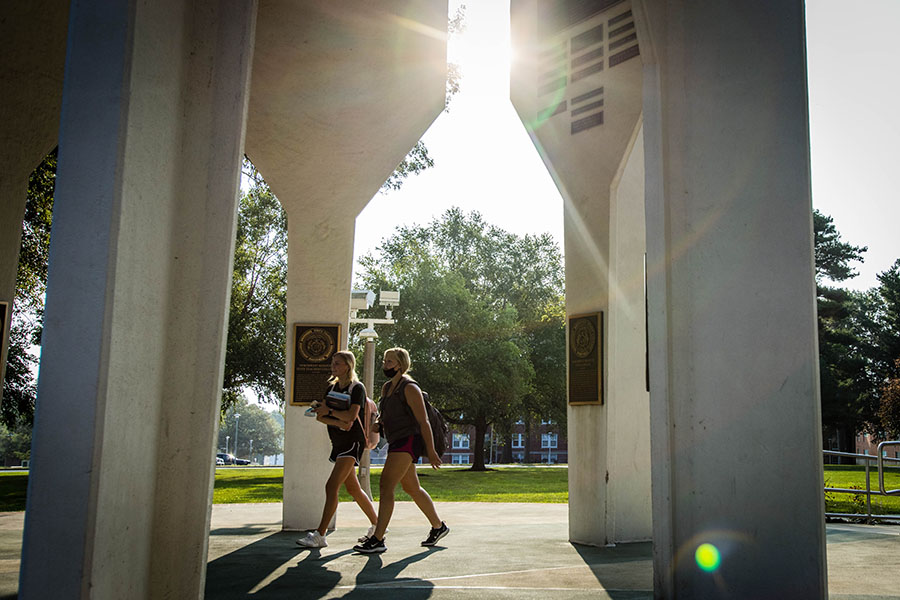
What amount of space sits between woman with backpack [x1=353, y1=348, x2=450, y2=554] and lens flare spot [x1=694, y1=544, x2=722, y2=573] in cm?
357

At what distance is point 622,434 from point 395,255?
37879 mm

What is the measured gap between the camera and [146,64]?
12.9ft

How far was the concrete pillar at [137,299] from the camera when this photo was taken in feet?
11.2

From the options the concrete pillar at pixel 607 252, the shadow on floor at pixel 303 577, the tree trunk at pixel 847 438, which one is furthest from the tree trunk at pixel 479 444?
the shadow on floor at pixel 303 577

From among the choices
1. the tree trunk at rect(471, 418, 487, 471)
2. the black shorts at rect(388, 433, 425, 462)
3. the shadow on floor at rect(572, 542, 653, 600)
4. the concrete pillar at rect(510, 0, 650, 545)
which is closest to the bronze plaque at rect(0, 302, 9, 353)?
the black shorts at rect(388, 433, 425, 462)

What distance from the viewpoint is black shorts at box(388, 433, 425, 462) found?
25.0ft

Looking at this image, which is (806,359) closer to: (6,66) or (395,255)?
(6,66)

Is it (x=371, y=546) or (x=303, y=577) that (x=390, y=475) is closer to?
(x=371, y=546)

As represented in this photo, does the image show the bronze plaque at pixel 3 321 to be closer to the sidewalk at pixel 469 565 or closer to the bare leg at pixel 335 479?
the sidewalk at pixel 469 565

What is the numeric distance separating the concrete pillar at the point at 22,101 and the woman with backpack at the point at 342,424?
10.6ft

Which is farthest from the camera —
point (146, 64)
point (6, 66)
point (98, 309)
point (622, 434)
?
point (622, 434)

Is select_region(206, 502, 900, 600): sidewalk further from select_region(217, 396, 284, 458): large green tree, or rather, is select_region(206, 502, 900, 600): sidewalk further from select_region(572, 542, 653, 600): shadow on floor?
select_region(217, 396, 284, 458): large green tree

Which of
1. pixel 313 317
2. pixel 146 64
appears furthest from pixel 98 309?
pixel 313 317

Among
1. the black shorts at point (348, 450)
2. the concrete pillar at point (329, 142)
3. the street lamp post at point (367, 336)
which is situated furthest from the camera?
the street lamp post at point (367, 336)
